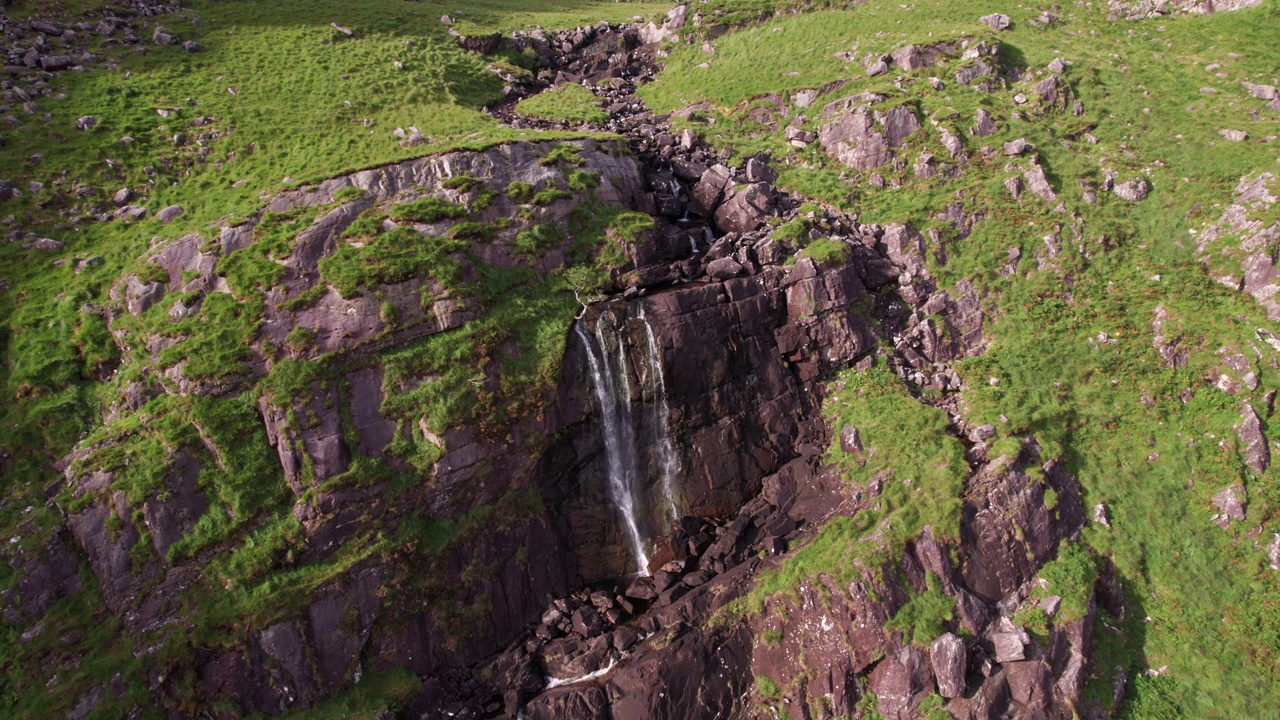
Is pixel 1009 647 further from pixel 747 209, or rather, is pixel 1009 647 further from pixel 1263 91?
pixel 1263 91

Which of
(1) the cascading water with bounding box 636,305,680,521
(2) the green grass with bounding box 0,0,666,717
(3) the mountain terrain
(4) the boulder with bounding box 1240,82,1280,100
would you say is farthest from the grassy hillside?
(2) the green grass with bounding box 0,0,666,717

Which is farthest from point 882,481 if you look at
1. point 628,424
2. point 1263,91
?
point 1263,91

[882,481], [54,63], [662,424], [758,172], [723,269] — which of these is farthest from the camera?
[54,63]

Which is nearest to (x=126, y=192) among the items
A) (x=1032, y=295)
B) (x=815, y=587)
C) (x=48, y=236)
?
(x=48, y=236)

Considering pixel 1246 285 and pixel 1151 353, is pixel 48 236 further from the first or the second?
pixel 1246 285

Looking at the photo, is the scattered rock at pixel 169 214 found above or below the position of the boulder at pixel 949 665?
above

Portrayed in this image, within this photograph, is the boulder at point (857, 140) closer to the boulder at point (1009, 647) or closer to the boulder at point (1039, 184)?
the boulder at point (1039, 184)

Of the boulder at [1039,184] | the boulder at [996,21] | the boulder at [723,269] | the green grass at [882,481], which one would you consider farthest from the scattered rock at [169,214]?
the boulder at [996,21]
